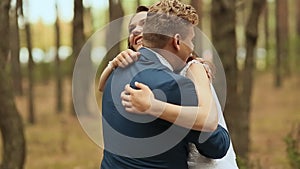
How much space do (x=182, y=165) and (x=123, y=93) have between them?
0.36 metres

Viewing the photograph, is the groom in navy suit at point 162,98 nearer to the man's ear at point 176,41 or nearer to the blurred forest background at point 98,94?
the man's ear at point 176,41

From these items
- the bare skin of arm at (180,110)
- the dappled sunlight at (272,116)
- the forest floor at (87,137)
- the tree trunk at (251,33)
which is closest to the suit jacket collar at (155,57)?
the bare skin of arm at (180,110)

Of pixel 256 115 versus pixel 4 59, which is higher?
pixel 4 59

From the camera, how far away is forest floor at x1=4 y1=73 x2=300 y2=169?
1155 cm

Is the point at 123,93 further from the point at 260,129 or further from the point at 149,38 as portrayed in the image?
the point at 260,129

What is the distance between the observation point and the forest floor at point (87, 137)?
11555 mm

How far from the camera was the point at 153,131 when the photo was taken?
2.38m

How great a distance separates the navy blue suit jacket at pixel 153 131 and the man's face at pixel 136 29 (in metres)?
0.29

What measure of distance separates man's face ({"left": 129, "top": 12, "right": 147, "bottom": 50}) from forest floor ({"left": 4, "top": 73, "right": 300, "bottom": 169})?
424cm

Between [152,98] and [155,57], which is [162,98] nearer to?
[152,98]

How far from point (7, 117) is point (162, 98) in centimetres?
439

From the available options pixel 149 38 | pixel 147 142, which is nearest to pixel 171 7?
pixel 149 38

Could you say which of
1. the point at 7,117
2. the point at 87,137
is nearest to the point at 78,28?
the point at 87,137

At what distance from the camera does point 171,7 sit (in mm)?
2377
